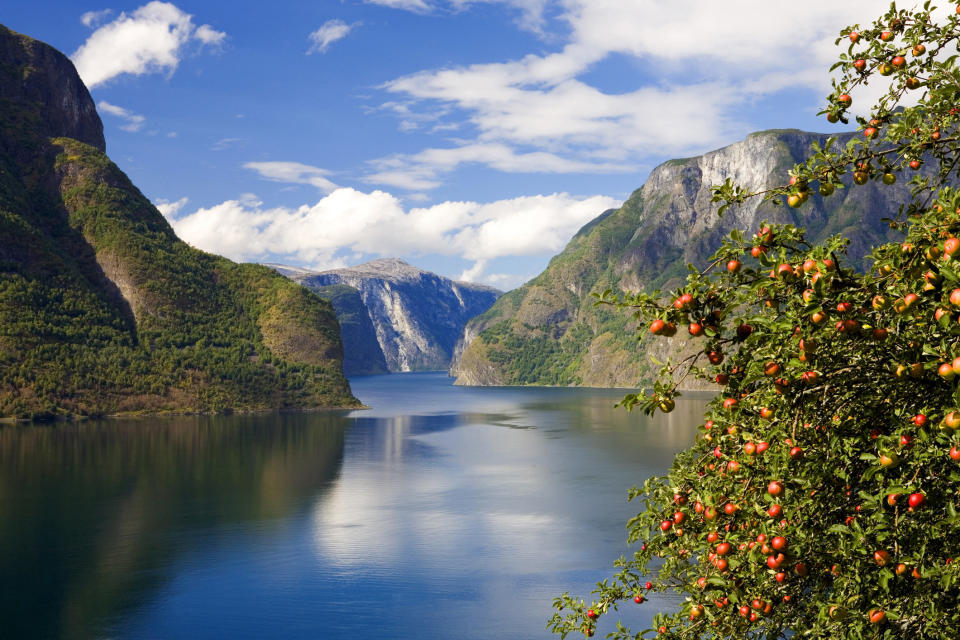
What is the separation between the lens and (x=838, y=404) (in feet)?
27.3

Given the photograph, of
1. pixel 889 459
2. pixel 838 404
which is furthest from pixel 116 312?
pixel 889 459

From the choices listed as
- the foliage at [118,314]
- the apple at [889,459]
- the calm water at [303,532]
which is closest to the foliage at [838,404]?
the apple at [889,459]

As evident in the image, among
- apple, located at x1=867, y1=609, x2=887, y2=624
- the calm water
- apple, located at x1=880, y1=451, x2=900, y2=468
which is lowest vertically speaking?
the calm water

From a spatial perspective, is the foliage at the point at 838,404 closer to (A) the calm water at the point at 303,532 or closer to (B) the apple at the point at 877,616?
(B) the apple at the point at 877,616

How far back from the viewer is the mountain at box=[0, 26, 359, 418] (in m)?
137

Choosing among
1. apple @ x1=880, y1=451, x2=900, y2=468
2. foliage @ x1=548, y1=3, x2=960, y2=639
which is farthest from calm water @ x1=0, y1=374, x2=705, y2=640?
apple @ x1=880, y1=451, x2=900, y2=468

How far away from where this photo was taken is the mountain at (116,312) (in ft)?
449

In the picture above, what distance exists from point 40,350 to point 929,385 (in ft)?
487

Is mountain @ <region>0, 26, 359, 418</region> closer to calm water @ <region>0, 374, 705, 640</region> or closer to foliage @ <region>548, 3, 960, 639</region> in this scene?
calm water @ <region>0, 374, 705, 640</region>

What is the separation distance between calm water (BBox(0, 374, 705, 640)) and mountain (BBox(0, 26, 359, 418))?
1107 inches

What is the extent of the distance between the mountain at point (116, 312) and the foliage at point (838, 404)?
136 m

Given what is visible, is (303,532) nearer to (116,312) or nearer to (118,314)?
(118,314)

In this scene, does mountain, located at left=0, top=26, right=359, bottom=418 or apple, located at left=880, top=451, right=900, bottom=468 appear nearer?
apple, located at left=880, top=451, right=900, bottom=468

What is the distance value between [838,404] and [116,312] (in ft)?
572
